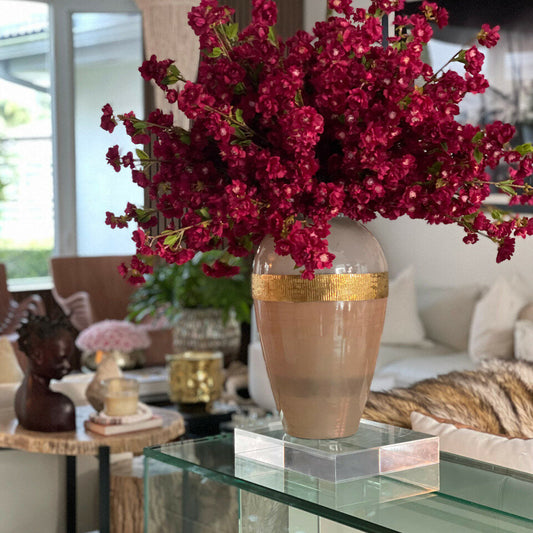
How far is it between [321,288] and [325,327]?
52 mm

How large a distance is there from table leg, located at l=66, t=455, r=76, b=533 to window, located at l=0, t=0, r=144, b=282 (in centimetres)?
364

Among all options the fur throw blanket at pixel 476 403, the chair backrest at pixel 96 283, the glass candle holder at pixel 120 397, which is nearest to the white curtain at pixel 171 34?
the glass candle holder at pixel 120 397

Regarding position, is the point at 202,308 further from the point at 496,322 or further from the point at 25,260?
the point at 25,260

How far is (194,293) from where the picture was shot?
4.61 metres

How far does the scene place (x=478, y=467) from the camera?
1309 mm

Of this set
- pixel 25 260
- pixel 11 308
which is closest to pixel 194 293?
pixel 11 308

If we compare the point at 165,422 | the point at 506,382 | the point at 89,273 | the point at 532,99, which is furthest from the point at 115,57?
the point at 506,382

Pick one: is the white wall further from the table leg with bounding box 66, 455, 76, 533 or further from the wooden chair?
the wooden chair

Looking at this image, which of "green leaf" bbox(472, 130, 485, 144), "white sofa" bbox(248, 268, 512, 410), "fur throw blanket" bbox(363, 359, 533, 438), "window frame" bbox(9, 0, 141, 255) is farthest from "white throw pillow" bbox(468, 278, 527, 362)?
"window frame" bbox(9, 0, 141, 255)

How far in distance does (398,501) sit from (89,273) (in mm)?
4820

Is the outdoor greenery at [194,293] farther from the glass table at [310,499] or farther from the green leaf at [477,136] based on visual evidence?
the green leaf at [477,136]

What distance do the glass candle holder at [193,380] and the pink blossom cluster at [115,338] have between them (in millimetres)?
749

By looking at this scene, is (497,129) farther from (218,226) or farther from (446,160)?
(218,226)

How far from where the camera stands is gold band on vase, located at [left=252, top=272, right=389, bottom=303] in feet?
3.80
